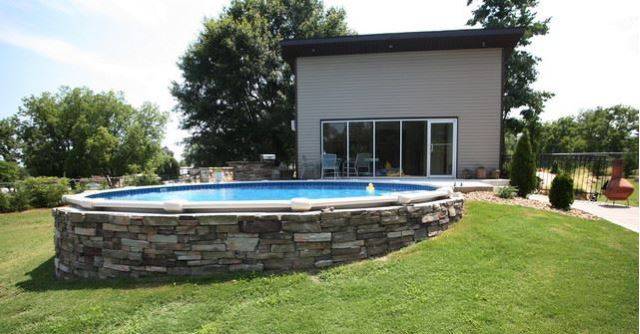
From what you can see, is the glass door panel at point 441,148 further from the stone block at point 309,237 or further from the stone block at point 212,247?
the stone block at point 212,247

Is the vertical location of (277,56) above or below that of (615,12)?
above

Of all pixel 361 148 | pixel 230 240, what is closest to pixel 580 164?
pixel 361 148

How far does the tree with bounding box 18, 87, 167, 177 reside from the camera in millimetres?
25484

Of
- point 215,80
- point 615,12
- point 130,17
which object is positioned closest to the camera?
point 615,12

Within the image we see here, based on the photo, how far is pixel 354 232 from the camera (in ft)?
13.2

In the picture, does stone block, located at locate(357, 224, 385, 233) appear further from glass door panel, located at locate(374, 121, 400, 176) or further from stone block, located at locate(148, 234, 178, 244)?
glass door panel, located at locate(374, 121, 400, 176)

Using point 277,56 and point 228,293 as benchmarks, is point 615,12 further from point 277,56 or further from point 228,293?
point 277,56

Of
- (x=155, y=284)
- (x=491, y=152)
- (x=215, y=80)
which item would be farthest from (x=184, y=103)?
(x=155, y=284)

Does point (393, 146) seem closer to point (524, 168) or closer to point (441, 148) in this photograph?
point (441, 148)

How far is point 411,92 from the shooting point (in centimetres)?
1148

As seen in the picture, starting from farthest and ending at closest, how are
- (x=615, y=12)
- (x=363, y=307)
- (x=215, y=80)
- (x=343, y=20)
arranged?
(x=343, y=20) → (x=215, y=80) → (x=615, y=12) → (x=363, y=307)

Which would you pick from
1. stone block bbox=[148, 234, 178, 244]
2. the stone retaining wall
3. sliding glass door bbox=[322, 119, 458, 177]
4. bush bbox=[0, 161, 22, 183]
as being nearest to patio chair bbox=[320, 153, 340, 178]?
sliding glass door bbox=[322, 119, 458, 177]

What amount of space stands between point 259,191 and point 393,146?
5.14m

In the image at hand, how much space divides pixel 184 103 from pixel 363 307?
18.9 meters
